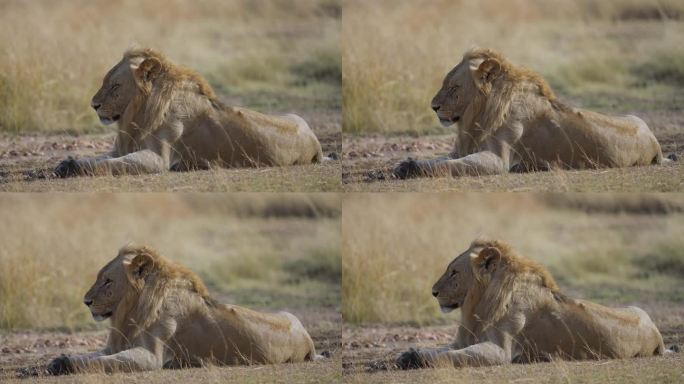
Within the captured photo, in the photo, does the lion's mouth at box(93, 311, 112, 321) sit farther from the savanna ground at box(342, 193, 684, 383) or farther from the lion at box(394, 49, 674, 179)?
the lion at box(394, 49, 674, 179)

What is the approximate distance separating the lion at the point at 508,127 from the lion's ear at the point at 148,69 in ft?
6.23

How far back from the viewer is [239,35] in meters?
20.8

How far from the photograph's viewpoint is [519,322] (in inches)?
609

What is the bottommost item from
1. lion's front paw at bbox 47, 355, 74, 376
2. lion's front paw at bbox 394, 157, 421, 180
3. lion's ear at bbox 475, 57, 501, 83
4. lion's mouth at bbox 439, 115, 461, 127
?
lion's front paw at bbox 47, 355, 74, 376

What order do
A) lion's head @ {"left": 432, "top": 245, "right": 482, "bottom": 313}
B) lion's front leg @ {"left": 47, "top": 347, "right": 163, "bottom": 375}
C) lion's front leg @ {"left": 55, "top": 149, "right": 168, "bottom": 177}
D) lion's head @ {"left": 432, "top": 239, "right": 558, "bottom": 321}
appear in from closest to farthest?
lion's front leg @ {"left": 47, "top": 347, "right": 163, "bottom": 375} < lion's head @ {"left": 432, "top": 239, "right": 558, "bottom": 321} < lion's head @ {"left": 432, "top": 245, "right": 482, "bottom": 313} < lion's front leg @ {"left": 55, "top": 149, "right": 168, "bottom": 177}

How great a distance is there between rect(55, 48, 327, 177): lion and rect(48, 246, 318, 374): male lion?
1145mm

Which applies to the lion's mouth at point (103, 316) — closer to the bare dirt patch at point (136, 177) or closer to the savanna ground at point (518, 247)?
the bare dirt patch at point (136, 177)

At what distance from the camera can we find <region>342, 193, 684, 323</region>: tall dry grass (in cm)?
1836

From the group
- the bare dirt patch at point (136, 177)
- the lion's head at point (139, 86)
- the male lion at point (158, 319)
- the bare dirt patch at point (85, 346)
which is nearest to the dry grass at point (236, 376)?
the bare dirt patch at point (85, 346)

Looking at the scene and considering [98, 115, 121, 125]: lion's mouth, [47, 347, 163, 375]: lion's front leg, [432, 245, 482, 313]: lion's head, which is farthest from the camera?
[98, 115, 121, 125]: lion's mouth

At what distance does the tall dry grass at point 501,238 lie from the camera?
1836cm

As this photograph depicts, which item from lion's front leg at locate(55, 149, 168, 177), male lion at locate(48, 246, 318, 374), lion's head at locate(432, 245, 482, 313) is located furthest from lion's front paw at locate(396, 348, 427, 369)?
lion's front leg at locate(55, 149, 168, 177)

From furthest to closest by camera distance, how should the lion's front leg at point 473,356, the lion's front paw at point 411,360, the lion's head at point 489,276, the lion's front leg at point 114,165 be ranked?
the lion's front leg at point 114,165 < the lion's front paw at point 411,360 < the lion's head at point 489,276 < the lion's front leg at point 473,356

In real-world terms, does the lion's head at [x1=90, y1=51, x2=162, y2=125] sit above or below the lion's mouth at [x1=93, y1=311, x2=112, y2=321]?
above
